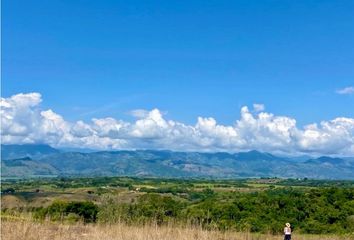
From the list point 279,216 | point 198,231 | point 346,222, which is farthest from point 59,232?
point 279,216

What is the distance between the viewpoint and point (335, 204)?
46562mm

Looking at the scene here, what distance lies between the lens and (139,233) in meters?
10.4

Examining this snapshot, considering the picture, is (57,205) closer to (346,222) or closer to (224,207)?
(224,207)

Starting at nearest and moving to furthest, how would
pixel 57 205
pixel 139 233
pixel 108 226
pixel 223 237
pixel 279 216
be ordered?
1. pixel 139 233
2. pixel 108 226
3. pixel 223 237
4. pixel 57 205
5. pixel 279 216

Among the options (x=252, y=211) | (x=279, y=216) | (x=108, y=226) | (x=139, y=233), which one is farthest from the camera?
(x=252, y=211)

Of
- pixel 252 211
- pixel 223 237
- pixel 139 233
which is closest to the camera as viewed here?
pixel 139 233

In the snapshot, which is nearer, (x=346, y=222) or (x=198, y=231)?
(x=198, y=231)

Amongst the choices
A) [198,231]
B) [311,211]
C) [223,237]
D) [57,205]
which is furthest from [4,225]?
[311,211]

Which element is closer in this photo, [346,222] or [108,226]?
[108,226]

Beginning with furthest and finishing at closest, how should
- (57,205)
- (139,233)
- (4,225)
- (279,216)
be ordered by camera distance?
1. (279,216)
2. (57,205)
3. (4,225)
4. (139,233)

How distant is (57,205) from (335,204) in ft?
79.7

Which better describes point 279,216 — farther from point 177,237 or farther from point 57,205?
point 177,237

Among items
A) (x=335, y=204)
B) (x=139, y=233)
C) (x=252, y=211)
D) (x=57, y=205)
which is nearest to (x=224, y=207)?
(x=252, y=211)

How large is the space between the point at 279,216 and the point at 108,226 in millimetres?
36053
